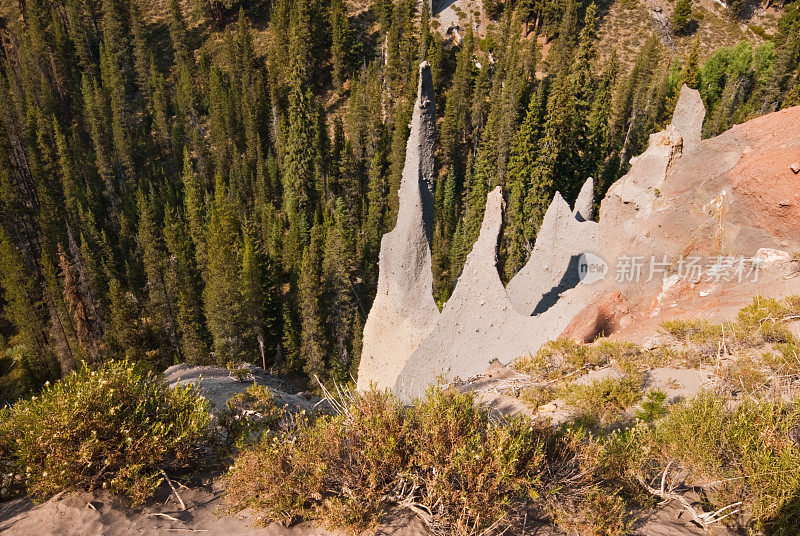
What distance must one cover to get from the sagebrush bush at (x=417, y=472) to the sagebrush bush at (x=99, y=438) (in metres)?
1.13

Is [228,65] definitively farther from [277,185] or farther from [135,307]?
[135,307]

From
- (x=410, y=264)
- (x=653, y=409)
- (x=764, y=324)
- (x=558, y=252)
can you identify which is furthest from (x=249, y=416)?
(x=558, y=252)

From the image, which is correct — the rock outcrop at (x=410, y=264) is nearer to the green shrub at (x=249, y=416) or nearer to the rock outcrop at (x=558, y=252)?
the rock outcrop at (x=558, y=252)

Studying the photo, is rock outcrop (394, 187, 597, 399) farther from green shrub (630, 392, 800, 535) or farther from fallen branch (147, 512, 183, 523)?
fallen branch (147, 512, 183, 523)

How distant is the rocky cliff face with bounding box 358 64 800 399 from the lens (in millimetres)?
14688

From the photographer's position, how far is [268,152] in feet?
187

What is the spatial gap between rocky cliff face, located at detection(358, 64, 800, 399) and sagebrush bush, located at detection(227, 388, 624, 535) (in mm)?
7904

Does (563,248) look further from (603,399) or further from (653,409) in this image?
(653,409)

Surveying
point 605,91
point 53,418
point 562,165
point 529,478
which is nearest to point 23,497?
point 53,418

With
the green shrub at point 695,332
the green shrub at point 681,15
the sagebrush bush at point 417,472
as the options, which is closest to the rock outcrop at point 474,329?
the green shrub at point 695,332

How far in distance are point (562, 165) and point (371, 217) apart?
18.7 metres

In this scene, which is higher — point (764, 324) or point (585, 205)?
point (764, 324)

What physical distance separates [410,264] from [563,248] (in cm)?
687

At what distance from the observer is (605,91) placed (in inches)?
1532
